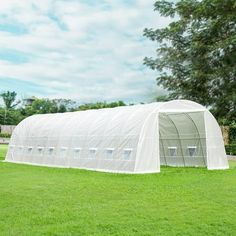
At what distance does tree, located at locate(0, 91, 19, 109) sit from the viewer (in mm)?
85750

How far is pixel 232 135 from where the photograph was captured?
115ft

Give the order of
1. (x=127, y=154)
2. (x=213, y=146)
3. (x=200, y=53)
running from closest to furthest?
1. (x=127, y=154)
2. (x=213, y=146)
3. (x=200, y=53)

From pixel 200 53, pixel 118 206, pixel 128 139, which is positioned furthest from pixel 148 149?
pixel 200 53

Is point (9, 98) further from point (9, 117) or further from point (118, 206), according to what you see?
point (118, 206)

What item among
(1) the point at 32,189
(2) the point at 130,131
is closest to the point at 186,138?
(2) the point at 130,131

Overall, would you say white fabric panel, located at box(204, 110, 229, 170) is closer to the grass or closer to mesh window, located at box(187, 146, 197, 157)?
mesh window, located at box(187, 146, 197, 157)

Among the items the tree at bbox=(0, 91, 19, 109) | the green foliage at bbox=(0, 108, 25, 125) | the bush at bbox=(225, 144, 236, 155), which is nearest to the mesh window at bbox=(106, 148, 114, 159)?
the bush at bbox=(225, 144, 236, 155)

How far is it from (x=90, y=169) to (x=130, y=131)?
2479 millimetres

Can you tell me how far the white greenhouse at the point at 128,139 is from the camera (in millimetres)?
16219

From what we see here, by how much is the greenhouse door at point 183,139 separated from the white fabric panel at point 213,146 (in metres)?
0.75

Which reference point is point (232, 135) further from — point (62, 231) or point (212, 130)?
point (62, 231)

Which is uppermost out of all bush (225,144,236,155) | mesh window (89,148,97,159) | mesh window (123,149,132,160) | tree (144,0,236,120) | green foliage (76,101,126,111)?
green foliage (76,101,126,111)

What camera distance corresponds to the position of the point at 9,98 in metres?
86.4

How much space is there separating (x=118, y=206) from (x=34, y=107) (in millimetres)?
69887
